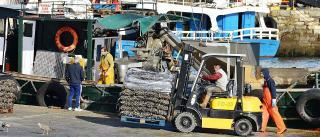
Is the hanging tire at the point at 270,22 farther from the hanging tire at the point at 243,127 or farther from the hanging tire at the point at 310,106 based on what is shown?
the hanging tire at the point at 243,127

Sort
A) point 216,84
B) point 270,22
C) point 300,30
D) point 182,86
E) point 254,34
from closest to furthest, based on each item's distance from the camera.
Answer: point 216,84, point 182,86, point 254,34, point 270,22, point 300,30

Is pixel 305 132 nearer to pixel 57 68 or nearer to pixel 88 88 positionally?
pixel 88 88

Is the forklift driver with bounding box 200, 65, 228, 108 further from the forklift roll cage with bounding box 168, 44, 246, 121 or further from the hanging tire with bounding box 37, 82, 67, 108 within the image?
the hanging tire with bounding box 37, 82, 67, 108

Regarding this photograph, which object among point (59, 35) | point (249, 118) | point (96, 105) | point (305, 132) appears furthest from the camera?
point (59, 35)

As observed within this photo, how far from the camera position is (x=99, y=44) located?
22547 mm

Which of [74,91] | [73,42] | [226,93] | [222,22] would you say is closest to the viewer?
[226,93]

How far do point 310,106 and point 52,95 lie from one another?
25.6ft

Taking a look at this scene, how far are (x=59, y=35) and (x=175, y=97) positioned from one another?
745 centimetres

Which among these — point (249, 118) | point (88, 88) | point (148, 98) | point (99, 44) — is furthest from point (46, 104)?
point (249, 118)

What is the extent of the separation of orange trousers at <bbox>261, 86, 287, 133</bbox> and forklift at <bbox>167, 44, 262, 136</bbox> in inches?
26.9

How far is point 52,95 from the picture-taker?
20.3m

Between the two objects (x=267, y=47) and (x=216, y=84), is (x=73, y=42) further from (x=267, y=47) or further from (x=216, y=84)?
(x=267, y=47)

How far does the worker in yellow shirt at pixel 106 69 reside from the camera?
2047 cm

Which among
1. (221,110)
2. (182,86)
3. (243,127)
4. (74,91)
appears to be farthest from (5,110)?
(243,127)
